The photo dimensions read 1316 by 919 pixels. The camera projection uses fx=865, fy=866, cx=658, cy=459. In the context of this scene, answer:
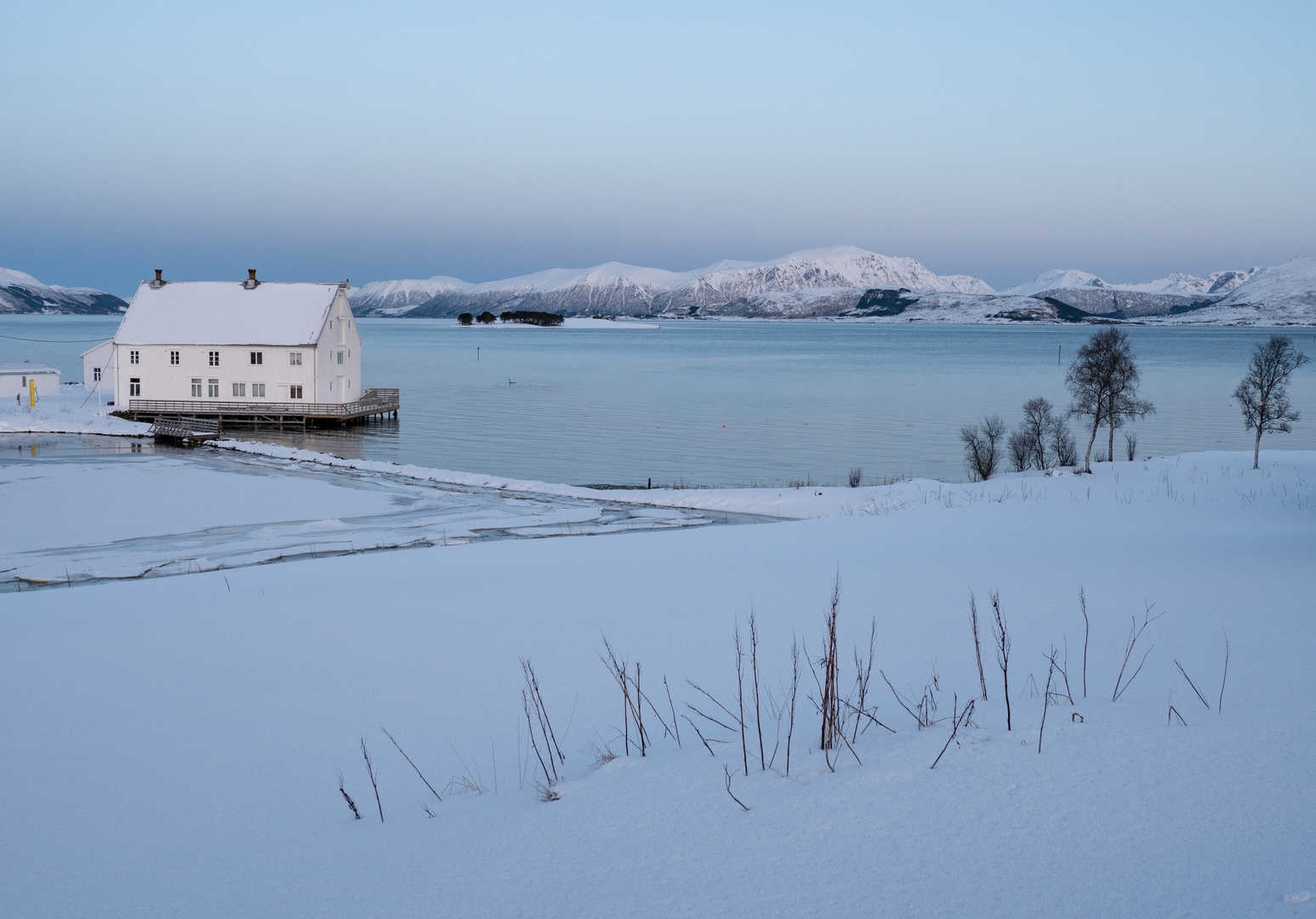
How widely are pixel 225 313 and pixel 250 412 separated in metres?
7.03

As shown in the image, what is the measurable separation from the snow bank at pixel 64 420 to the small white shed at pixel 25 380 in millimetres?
1478

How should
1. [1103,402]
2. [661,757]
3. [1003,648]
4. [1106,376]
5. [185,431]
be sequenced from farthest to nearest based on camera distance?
1. [185,431]
2. [1103,402]
3. [1106,376]
4. [1003,648]
5. [661,757]

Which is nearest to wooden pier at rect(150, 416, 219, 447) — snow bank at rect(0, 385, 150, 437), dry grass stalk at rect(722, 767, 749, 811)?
snow bank at rect(0, 385, 150, 437)

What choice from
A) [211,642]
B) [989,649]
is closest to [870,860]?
[989,649]

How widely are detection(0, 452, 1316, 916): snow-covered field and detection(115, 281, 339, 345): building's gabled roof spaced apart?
46.2 metres

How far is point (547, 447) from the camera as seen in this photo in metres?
43.0

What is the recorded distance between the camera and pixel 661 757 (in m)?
4.29

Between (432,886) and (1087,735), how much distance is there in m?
2.92

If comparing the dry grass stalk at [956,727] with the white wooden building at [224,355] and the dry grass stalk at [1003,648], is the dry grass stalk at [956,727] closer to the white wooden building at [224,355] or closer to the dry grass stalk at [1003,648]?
the dry grass stalk at [1003,648]

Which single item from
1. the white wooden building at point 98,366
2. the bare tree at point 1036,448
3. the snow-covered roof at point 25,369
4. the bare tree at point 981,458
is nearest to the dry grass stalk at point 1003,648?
the bare tree at point 981,458

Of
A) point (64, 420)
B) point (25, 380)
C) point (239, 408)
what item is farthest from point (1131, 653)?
point (25, 380)

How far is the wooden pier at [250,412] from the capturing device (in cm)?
5084

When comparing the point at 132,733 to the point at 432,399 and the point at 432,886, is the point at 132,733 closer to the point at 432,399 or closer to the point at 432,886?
the point at 432,886

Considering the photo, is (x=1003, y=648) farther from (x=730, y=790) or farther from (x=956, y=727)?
(x=730, y=790)
